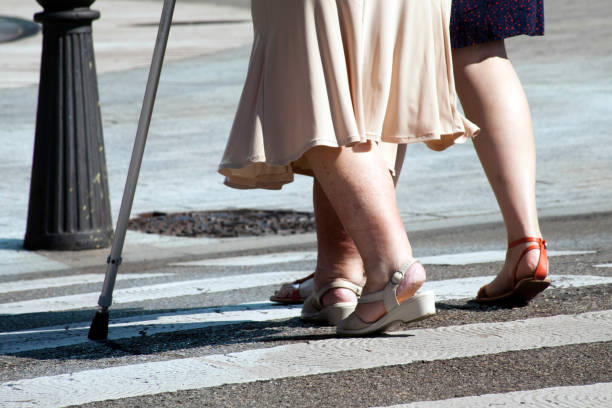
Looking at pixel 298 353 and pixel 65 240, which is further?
pixel 65 240

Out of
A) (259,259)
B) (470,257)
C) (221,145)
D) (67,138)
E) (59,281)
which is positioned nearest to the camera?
(470,257)

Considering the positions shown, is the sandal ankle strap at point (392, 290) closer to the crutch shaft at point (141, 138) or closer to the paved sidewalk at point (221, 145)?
the crutch shaft at point (141, 138)

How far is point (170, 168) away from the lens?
967 centimetres

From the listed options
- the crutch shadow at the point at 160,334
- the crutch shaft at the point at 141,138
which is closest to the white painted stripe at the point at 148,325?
the crutch shadow at the point at 160,334

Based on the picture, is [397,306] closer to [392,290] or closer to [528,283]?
[392,290]

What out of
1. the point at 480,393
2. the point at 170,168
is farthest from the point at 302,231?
the point at 480,393

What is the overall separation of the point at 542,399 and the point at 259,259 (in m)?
3.62

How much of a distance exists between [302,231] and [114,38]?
17.8 m

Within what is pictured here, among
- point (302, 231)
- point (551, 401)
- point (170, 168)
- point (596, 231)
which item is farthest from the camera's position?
point (170, 168)

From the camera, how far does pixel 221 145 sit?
429 inches

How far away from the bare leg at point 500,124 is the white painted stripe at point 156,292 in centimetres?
138

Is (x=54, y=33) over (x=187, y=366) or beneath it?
over

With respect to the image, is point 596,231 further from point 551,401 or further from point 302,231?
point 551,401

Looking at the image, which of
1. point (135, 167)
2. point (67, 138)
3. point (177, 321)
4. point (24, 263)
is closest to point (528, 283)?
point (177, 321)
